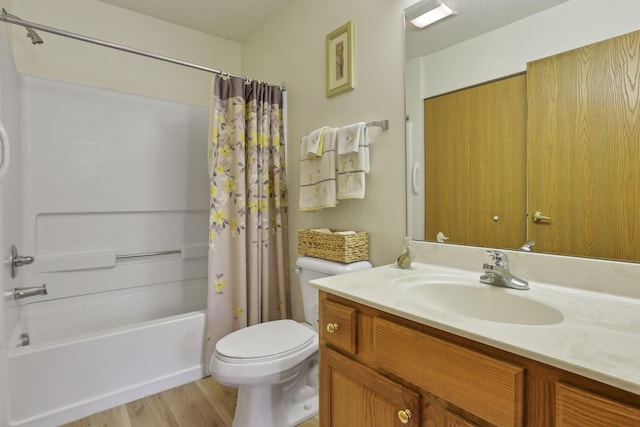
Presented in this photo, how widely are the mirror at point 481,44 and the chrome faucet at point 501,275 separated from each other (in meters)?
0.11

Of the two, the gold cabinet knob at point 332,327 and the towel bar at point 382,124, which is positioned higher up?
the towel bar at point 382,124

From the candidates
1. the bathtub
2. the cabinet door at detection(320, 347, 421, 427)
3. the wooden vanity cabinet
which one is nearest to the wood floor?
the bathtub

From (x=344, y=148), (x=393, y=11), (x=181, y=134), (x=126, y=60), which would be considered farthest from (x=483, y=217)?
(x=126, y=60)

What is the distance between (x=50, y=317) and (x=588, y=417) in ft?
8.53

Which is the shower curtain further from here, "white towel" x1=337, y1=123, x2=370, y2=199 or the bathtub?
"white towel" x1=337, y1=123, x2=370, y2=199

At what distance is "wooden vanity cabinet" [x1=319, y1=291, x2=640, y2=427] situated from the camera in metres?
0.54

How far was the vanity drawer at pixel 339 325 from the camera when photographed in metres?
0.94

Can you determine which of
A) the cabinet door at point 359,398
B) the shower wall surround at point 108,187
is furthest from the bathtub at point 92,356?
the cabinet door at point 359,398

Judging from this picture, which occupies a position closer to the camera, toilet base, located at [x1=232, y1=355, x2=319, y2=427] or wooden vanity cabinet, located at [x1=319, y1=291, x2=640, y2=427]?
wooden vanity cabinet, located at [x1=319, y1=291, x2=640, y2=427]

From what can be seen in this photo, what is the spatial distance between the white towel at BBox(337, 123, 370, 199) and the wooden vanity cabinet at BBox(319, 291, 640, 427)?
0.62m

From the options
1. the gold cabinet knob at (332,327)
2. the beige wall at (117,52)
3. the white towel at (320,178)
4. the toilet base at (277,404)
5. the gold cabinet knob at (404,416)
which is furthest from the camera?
the beige wall at (117,52)

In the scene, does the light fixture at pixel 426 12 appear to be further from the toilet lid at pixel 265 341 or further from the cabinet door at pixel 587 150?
the toilet lid at pixel 265 341

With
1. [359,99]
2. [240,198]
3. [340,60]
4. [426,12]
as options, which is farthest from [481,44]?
[240,198]

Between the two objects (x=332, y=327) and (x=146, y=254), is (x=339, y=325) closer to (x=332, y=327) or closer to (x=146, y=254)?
(x=332, y=327)
